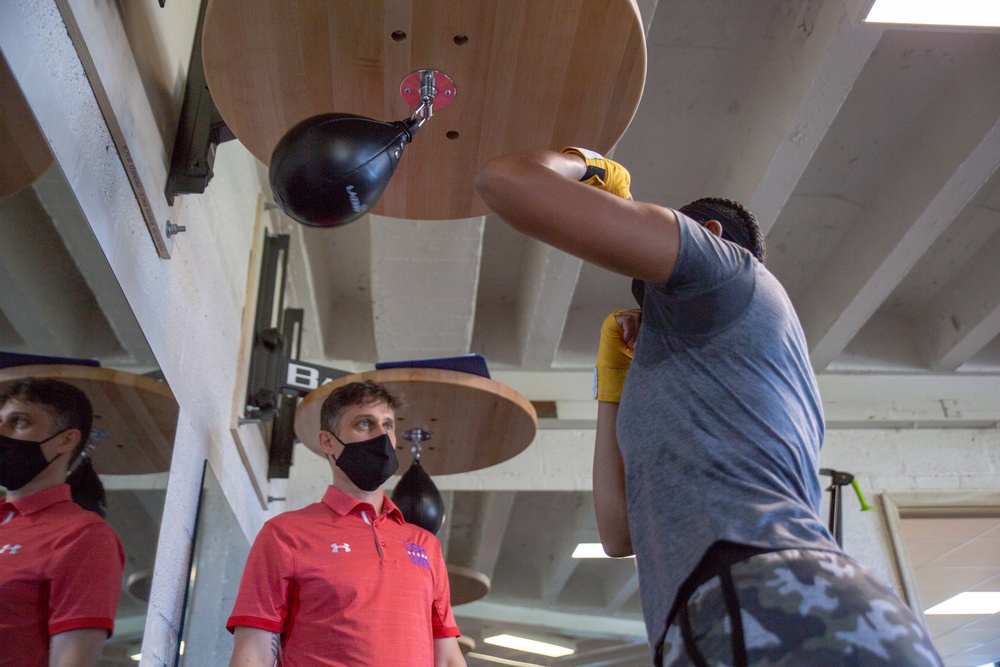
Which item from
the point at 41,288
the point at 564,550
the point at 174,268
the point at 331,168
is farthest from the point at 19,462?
the point at 564,550

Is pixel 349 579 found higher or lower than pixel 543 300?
lower

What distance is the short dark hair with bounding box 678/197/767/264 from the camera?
121 cm

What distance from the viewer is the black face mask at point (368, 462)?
2070 mm

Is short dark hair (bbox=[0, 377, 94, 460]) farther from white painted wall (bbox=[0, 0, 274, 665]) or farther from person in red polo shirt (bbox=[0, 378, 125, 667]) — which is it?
Answer: white painted wall (bbox=[0, 0, 274, 665])

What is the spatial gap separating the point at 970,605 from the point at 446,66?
700cm

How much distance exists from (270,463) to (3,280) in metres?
2.60

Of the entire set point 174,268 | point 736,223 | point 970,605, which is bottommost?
point 736,223

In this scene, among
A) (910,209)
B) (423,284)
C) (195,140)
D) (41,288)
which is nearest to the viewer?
(41,288)

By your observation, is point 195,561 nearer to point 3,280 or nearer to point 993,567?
point 3,280

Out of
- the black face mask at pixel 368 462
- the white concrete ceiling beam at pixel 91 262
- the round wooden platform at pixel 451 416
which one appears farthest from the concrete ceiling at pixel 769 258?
the round wooden platform at pixel 451 416

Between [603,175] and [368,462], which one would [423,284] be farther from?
[603,175]

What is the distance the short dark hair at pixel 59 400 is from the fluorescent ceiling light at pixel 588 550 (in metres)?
4.14

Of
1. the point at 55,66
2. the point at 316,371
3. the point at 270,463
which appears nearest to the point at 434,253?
the point at 316,371

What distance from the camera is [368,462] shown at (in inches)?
81.7
